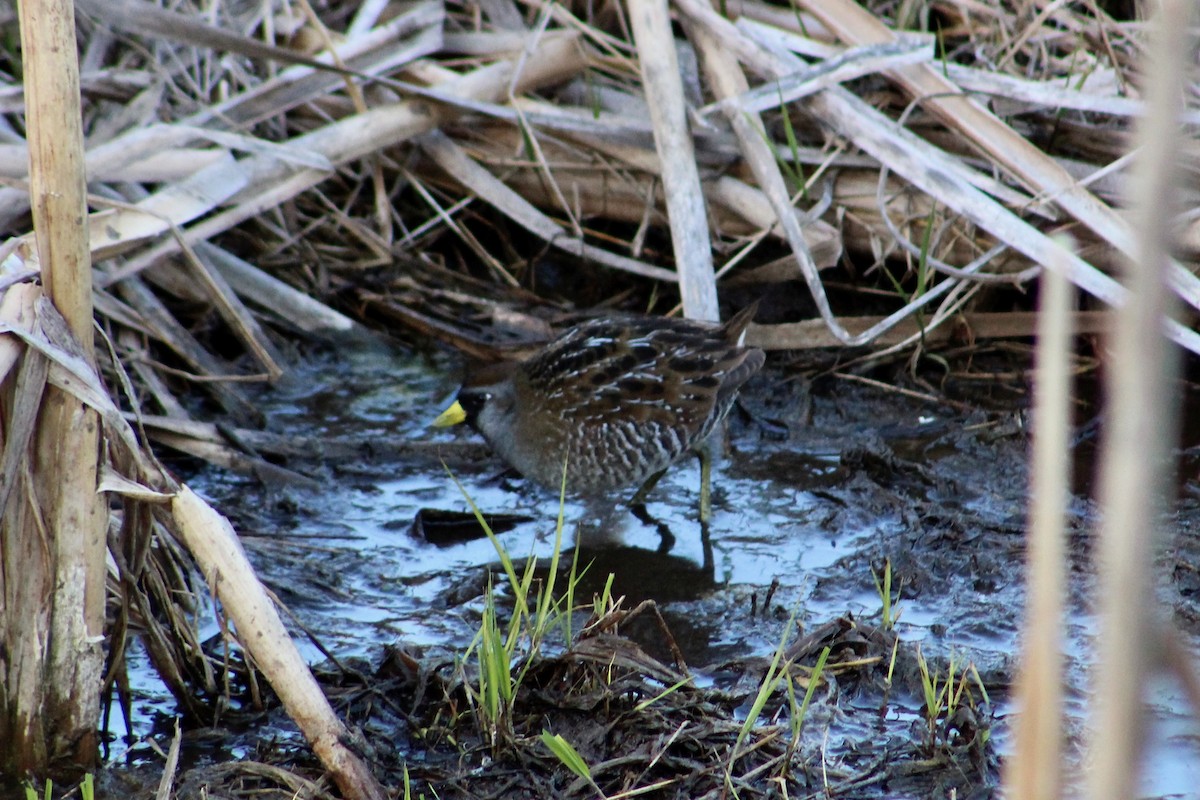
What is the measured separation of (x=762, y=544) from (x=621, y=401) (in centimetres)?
64

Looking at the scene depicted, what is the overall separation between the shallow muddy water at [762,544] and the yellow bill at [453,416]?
0.15m

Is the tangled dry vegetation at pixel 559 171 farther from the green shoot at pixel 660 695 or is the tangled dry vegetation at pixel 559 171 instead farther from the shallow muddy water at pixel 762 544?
the green shoot at pixel 660 695

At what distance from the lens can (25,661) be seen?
2.27 meters

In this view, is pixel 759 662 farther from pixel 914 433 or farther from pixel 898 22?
pixel 898 22

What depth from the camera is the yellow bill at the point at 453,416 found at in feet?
13.6

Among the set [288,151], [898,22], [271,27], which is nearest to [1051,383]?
[288,151]

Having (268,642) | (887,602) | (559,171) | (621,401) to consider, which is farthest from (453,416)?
(268,642)

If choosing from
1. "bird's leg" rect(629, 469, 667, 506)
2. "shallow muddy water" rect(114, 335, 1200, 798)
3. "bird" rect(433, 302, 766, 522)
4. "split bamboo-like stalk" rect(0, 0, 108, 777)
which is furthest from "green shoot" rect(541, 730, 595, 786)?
"bird's leg" rect(629, 469, 667, 506)

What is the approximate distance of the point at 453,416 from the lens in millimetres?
4172

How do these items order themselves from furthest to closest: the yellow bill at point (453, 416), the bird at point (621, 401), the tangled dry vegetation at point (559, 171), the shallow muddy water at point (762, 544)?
the tangled dry vegetation at point (559, 171) < the yellow bill at point (453, 416) < the bird at point (621, 401) < the shallow muddy water at point (762, 544)

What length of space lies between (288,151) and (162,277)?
0.67 m

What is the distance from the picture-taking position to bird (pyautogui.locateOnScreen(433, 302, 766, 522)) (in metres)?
3.92

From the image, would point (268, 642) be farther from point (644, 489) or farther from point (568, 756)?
point (644, 489)

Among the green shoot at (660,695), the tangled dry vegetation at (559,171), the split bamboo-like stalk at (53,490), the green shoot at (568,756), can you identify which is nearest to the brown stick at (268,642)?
the split bamboo-like stalk at (53,490)
